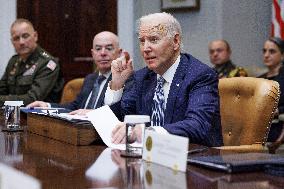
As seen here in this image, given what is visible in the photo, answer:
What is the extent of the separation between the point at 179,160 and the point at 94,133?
734 mm

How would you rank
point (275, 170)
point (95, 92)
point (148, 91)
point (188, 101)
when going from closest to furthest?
point (275, 170) < point (188, 101) < point (148, 91) < point (95, 92)

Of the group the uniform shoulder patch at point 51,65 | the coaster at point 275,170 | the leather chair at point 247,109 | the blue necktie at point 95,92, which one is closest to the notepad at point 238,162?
the coaster at point 275,170

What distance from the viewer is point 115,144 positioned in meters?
2.34

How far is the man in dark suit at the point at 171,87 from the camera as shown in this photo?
2629 millimetres

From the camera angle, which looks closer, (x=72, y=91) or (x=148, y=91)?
(x=148, y=91)

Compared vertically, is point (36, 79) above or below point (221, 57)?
below

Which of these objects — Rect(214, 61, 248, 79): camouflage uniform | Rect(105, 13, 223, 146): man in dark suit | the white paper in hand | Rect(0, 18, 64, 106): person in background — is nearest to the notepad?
the white paper in hand

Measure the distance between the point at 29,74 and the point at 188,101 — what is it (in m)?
2.58

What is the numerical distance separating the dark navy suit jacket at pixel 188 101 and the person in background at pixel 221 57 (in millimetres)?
3323

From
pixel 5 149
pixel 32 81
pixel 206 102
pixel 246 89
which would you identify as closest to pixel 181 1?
pixel 32 81

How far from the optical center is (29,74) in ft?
16.6

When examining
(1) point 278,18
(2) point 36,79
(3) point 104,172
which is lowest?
(3) point 104,172

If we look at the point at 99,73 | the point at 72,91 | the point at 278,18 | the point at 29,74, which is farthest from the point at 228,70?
→ the point at 99,73

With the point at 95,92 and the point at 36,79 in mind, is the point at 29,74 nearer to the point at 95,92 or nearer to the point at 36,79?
the point at 36,79
